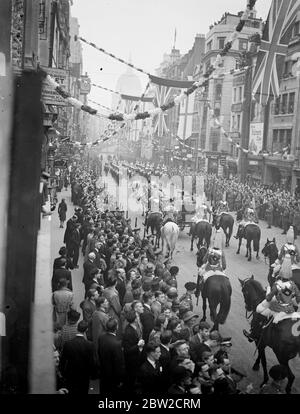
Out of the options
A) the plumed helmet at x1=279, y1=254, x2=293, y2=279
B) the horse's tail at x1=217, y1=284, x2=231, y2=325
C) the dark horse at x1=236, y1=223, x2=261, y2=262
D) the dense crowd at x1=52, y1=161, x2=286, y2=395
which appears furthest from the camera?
the dark horse at x1=236, y1=223, x2=261, y2=262

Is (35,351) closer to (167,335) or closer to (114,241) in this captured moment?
(167,335)

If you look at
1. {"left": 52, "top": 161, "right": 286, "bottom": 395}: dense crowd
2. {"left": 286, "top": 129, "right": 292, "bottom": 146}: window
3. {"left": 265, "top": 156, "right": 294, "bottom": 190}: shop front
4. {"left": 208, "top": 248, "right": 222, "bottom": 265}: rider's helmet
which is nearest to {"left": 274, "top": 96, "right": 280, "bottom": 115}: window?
{"left": 286, "top": 129, "right": 292, "bottom": 146}: window

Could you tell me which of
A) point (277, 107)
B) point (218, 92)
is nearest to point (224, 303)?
point (277, 107)

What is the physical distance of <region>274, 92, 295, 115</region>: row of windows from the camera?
31.4 m

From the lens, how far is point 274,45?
14.7m

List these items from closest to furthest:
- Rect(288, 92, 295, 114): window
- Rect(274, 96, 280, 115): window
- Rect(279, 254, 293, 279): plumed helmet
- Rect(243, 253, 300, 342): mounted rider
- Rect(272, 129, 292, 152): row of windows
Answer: Rect(243, 253, 300, 342): mounted rider → Rect(279, 254, 293, 279): plumed helmet → Rect(288, 92, 295, 114): window → Rect(272, 129, 292, 152): row of windows → Rect(274, 96, 280, 115): window

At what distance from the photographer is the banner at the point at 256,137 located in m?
31.3

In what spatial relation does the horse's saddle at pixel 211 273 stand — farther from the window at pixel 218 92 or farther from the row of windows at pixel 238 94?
the window at pixel 218 92

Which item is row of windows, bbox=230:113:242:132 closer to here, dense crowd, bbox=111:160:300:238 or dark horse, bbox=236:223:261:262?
dense crowd, bbox=111:160:300:238

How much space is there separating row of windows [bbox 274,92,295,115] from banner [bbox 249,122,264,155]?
1.92m

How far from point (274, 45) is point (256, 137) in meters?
18.0

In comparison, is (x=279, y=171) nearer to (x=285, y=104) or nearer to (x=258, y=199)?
(x=285, y=104)

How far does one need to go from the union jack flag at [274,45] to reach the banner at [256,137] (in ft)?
45.6

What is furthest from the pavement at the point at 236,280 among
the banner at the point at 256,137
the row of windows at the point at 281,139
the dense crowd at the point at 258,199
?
the row of windows at the point at 281,139
